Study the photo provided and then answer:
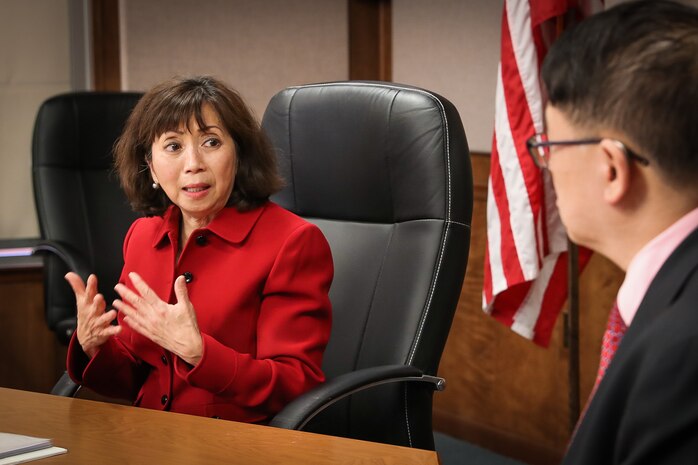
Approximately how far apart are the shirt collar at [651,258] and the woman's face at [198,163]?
109cm

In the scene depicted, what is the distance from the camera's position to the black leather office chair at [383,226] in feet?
6.85

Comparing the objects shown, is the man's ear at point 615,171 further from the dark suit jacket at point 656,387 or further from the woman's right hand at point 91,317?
the woman's right hand at point 91,317

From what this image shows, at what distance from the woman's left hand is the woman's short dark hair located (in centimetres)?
33

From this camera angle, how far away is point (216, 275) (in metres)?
1.99

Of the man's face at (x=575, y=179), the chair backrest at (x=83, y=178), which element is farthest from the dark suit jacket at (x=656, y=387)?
the chair backrest at (x=83, y=178)

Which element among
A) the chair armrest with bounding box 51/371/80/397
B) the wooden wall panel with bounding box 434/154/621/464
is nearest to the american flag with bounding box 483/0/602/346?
the wooden wall panel with bounding box 434/154/621/464

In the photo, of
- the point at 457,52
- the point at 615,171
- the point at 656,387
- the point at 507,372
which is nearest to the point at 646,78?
the point at 615,171

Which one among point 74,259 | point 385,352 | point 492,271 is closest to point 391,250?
point 385,352

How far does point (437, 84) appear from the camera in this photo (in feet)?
13.0

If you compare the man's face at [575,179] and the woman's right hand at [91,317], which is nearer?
the man's face at [575,179]

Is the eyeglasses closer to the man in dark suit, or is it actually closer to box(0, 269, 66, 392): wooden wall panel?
the man in dark suit

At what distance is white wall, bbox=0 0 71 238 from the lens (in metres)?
3.96

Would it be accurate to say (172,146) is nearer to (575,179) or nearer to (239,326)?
(239,326)

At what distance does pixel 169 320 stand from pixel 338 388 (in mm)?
333
